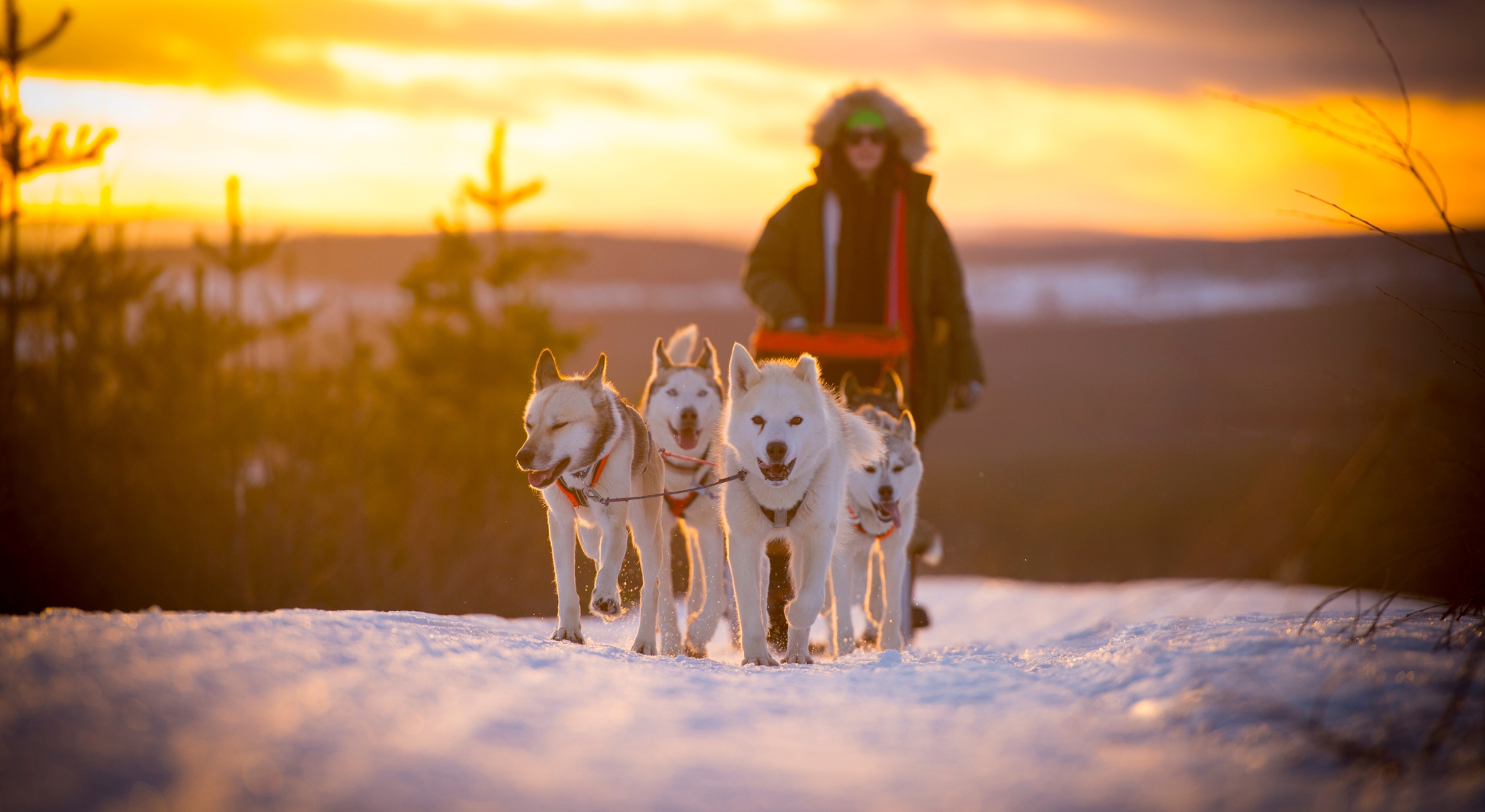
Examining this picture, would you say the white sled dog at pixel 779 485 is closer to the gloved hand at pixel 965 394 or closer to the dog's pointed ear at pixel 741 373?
the dog's pointed ear at pixel 741 373

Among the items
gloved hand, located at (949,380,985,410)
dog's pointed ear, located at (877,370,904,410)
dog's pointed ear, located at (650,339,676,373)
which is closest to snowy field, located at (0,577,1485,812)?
dog's pointed ear, located at (650,339,676,373)

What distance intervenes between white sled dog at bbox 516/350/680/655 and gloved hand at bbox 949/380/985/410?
241cm

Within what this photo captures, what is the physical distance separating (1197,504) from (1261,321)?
175 ft

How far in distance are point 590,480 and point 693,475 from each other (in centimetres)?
83

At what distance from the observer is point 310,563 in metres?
11.9

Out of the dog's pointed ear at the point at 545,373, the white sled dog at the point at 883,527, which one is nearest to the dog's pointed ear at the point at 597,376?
the dog's pointed ear at the point at 545,373

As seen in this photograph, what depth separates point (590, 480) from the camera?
4.12 m

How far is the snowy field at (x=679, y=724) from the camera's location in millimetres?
2266

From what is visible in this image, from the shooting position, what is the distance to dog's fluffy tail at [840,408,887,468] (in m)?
4.69

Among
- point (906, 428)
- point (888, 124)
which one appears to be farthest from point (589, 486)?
point (888, 124)

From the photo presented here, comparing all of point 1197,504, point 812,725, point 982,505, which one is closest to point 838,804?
point 812,725

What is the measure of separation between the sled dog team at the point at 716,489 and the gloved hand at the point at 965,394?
3.29 ft

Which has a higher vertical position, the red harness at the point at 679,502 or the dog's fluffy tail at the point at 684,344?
the dog's fluffy tail at the point at 684,344

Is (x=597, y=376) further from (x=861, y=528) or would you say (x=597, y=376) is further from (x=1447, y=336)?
(x=1447, y=336)
